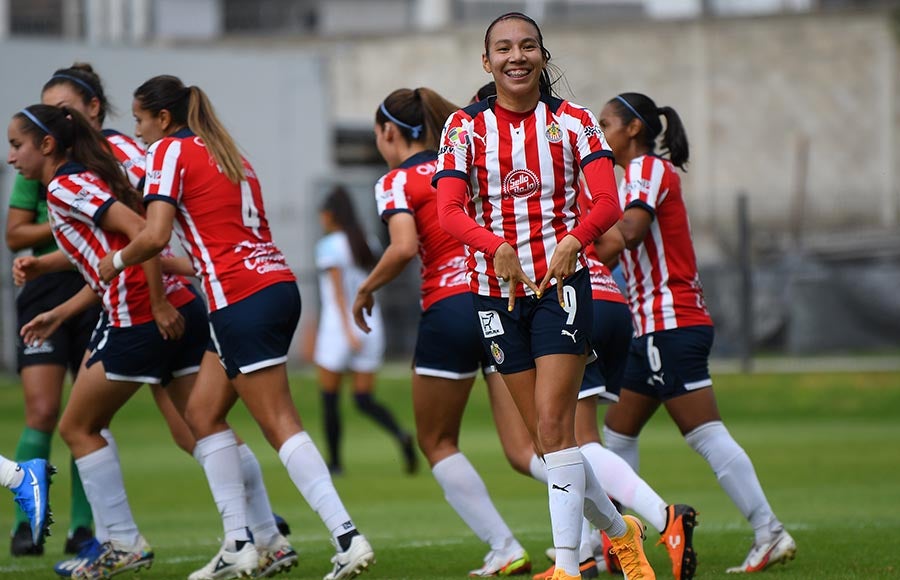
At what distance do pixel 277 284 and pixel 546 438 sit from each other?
170 centimetres

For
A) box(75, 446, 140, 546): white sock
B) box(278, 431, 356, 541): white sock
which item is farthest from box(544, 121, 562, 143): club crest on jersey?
box(75, 446, 140, 546): white sock

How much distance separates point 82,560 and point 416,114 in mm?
2747

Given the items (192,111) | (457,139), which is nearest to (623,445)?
(457,139)

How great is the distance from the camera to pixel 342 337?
543 inches

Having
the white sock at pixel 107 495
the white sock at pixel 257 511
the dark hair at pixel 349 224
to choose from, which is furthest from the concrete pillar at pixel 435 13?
the white sock at pixel 107 495

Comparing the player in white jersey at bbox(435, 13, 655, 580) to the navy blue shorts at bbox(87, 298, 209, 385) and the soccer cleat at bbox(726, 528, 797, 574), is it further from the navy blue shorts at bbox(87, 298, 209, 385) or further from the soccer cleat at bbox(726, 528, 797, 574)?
the navy blue shorts at bbox(87, 298, 209, 385)

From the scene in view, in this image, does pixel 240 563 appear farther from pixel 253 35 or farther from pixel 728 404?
pixel 253 35

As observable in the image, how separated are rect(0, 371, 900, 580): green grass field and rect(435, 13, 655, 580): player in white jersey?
144cm

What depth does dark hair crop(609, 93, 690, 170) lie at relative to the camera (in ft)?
24.3

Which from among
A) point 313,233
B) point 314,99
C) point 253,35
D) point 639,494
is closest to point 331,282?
point 639,494

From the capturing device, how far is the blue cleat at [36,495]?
265 inches

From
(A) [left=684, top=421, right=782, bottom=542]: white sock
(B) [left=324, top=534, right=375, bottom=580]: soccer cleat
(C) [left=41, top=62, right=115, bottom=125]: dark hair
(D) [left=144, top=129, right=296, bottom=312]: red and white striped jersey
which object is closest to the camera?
(B) [left=324, top=534, right=375, bottom=580]: soccer cleat

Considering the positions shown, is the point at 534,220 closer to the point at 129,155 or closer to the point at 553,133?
the point at 553,133

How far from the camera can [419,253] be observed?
7.50m
